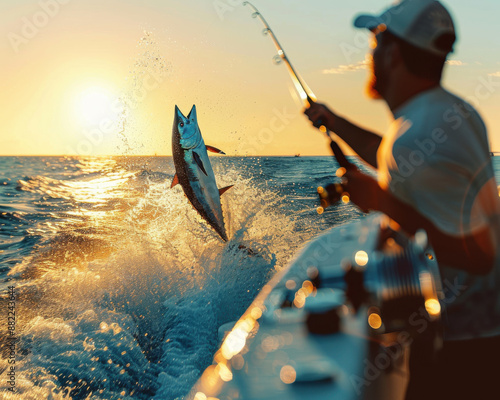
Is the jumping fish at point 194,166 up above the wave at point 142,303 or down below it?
above

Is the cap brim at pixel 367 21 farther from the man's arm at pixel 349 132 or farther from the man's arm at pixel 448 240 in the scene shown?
the man's arm at pixel 349 132

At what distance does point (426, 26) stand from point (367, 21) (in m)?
0.22

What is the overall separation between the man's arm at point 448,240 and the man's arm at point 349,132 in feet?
2.94

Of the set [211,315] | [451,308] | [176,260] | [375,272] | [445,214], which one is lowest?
[211,315]

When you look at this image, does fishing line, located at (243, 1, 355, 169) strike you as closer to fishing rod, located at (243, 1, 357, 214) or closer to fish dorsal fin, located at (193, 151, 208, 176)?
fishing rod, located at (243, 1, 357, 214)

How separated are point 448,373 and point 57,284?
15.9 feet

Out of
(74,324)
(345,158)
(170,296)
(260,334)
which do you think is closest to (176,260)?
(170,296)

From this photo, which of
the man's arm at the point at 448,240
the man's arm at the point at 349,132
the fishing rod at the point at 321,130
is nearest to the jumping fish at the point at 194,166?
the fishing rod at the point at 321,130

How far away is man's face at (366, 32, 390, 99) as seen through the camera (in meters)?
1.39

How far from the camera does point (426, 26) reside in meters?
1.30

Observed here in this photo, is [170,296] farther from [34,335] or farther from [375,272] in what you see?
[375,272]

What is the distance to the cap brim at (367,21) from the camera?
4.63ft

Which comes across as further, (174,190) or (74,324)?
(174,190)

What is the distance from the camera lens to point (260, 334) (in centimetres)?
192
